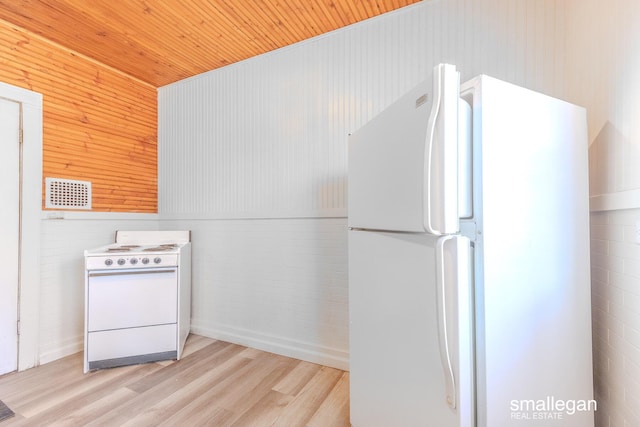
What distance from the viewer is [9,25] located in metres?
2.22

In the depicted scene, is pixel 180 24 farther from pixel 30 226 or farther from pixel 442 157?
pixel 442 157

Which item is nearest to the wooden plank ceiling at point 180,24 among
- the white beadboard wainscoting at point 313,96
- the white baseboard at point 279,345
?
the white beadboard wainscoting at point 313,96

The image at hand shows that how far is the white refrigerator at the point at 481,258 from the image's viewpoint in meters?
0.92

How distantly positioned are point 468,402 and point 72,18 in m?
3.50

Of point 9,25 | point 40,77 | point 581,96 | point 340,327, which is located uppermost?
point 9,25

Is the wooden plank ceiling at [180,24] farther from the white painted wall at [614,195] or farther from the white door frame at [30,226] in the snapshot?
the white painted wall at [614,195]

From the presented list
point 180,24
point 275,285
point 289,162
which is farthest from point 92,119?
point 275,285

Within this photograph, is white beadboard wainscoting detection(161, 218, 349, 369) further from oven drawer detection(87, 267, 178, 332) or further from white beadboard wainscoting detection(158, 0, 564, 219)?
oven drawer detection(87, 267, 178, 332)

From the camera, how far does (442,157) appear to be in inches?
35.4

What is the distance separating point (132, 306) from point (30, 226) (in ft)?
3.64

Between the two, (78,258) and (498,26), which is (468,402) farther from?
(78,258)

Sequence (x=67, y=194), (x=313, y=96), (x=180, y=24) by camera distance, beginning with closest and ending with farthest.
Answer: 1. (x=180, y=24)
2. (x=313, y=96)
3. (x=67, y=194)

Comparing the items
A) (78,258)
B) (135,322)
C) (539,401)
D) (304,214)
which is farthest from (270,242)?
(539,401)

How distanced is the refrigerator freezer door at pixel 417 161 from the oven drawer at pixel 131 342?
7.09 ft
